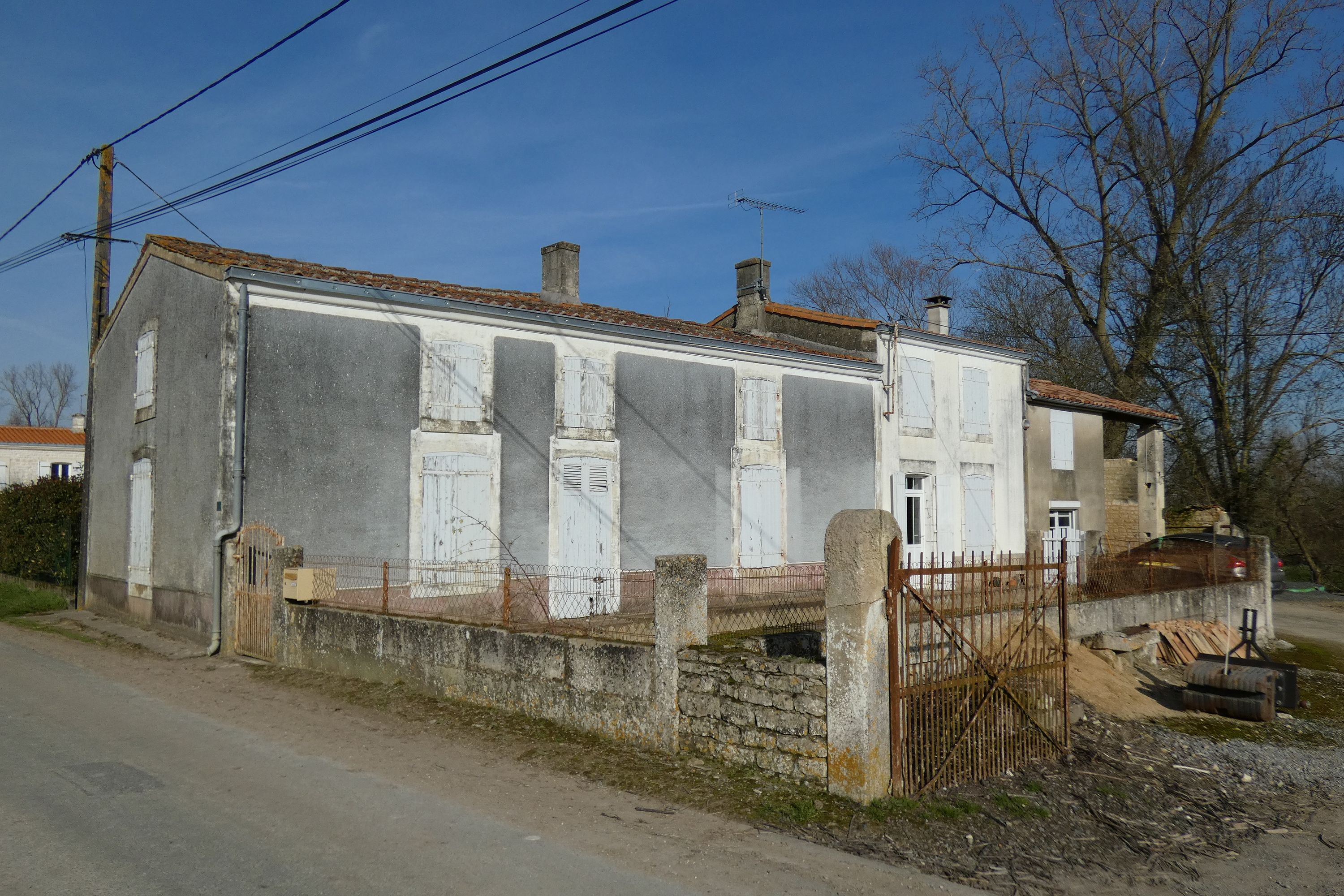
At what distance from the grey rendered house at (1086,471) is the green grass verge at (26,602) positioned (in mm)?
19941

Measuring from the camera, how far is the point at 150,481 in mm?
15102

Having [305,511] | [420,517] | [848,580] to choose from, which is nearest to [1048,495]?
[420,517]

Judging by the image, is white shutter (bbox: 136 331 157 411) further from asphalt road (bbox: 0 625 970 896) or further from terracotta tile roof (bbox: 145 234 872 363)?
asphalt road (bbox: 0 625 970 896)

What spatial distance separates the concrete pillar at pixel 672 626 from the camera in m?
7.13

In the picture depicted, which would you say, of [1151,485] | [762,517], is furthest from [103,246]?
[1151,485]

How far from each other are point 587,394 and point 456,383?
229 centimetres

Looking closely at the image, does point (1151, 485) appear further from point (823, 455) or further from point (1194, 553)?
point (823, 455)

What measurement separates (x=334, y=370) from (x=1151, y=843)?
1107 centimetres

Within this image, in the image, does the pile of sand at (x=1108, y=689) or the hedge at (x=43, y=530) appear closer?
the pile of sand at (x=1108, y=689)

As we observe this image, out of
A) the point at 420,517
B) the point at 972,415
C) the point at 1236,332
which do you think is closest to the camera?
the point at 420,517

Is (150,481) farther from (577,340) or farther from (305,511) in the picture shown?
(577,340)

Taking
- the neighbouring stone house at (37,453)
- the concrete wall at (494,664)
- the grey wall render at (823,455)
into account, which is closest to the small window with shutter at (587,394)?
the grey wall render at (823,455)

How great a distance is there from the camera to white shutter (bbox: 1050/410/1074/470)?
22.7 meters

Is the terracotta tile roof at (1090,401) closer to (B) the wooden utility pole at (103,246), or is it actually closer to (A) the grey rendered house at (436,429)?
(A) the grey rendered house at (436,429)
